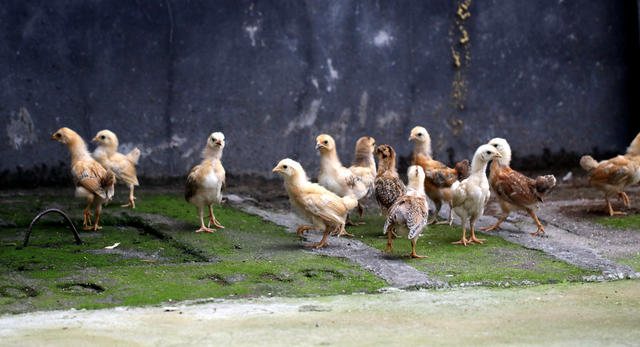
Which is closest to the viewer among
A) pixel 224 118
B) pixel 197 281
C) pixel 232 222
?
pixel 197 281

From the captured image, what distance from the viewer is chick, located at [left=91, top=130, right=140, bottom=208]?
27.0ft

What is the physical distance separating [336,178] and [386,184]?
2.02 ft

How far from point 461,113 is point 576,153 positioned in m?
1.84

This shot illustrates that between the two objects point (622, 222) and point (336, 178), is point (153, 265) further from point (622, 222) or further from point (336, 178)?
point (622, 222)

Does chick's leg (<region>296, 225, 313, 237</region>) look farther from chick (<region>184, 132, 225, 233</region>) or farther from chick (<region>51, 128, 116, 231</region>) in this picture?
chick (<region>51, 128, 116, 231</region>)

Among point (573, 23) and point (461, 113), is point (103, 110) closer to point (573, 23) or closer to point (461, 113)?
point (461, 113)

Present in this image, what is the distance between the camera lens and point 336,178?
7.53 m

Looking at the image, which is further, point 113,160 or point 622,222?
point 113,160

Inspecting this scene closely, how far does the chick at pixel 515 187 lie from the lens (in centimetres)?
698

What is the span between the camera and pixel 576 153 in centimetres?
1083

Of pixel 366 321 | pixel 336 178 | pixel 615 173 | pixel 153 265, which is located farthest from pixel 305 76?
pixel 366 321

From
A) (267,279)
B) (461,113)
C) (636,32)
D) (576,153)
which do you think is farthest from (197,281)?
(636,32)

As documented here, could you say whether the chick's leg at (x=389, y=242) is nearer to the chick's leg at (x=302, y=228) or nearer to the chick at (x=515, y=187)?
the chick's leg at (x=302, y=228)

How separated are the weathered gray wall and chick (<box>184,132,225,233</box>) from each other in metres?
2.31
